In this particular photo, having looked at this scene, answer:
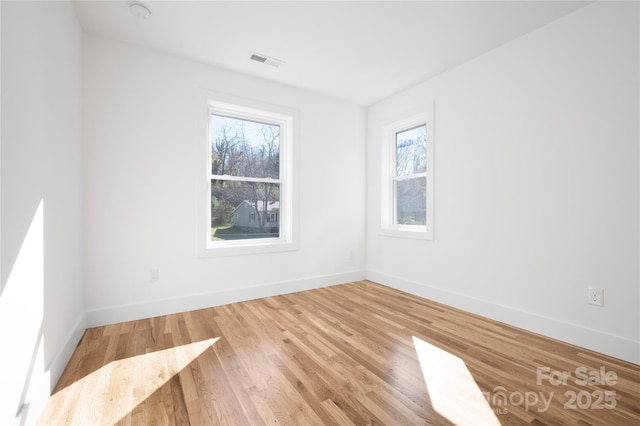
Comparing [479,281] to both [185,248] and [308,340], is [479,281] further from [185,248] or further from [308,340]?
[185,248]

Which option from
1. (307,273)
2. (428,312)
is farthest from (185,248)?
(428,312)

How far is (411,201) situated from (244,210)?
83.9 inches

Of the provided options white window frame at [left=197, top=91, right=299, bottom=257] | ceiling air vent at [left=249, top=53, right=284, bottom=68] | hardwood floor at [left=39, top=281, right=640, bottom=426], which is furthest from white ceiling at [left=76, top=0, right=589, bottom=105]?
hardwood floor at [left=39, top=281, right=640, bottom=426]

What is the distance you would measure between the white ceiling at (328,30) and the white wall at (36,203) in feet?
1.96

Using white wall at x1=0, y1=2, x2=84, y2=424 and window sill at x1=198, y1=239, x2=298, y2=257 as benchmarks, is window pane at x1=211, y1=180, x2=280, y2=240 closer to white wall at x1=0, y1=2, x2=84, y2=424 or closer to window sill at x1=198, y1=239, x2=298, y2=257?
window sill at x1=198, y1=239, x2=298, y2=257

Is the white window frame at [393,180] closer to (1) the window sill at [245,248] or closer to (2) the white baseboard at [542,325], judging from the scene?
(2) the white baseboard at [542,325]

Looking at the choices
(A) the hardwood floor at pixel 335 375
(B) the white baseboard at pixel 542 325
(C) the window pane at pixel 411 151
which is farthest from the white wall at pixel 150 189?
(B) the white baseboard at pixel 542 325

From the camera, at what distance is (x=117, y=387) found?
1682 millimetres

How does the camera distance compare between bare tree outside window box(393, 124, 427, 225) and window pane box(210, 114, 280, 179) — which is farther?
Result: bare tree outside window box(393, 124, 427, 225)

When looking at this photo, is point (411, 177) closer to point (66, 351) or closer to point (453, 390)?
point (453, 390)

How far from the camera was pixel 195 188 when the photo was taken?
3.02 m

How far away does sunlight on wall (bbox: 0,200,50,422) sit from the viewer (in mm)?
1154

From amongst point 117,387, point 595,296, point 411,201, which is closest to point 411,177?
point 411,201

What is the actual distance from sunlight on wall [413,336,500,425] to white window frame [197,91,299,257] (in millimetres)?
2080
